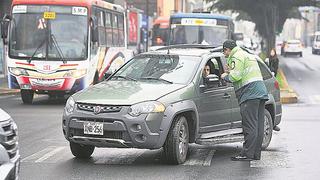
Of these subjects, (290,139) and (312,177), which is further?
(290,139)

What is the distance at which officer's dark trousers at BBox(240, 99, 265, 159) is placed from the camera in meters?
8.95

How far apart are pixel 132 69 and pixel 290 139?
345 cm

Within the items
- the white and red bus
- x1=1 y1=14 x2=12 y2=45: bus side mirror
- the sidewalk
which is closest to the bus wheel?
the white and red bus

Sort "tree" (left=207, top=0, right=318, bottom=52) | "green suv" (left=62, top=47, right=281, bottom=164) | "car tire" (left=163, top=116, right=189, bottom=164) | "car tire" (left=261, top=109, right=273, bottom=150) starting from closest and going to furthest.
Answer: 1. "green suv" (left=62, top=47, right=281, bottom=164)
2. "car tire" (left=163, top=116, right=189, bottom=164)
3. "car tire" (left=261, top=109, right=273, bottom=150)
4. "tree" (left=207, top=0, right=318, bottom=52)

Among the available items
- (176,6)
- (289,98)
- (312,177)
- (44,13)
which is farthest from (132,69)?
(176,6)

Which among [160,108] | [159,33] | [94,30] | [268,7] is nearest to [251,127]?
[160,108]

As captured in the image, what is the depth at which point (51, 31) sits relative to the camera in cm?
1778

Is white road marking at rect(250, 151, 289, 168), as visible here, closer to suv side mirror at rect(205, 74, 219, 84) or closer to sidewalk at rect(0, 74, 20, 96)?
suv side mirror at rect(205, 74, 219, 84)

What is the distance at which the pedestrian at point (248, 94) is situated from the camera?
29.3 feet

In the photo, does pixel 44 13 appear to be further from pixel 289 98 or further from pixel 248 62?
pixel 248 62

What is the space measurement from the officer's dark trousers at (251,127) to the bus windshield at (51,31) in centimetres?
940

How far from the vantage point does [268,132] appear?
10.3 meters

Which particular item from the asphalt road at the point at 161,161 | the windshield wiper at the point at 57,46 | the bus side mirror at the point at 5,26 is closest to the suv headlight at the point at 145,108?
the asphalt road at the point at 161,161

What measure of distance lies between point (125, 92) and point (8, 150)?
3.14 meters
